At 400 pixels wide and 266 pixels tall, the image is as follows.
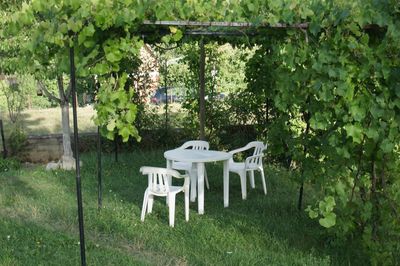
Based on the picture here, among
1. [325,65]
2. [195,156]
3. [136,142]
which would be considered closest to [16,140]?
[136,142]

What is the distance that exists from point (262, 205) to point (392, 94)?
10.9ft

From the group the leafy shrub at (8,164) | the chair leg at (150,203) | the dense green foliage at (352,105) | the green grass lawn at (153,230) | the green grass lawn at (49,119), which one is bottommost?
the leafy shrub at (8,164)

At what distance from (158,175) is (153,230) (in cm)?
67

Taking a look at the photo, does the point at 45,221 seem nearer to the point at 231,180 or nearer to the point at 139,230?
the point at 139,230

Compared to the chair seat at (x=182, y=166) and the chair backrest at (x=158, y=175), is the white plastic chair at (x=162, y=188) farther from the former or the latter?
the chair seat at (x=182, y=166)

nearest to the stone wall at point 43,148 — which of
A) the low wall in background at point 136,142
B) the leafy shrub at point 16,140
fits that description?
the low wall in background at point 136,142

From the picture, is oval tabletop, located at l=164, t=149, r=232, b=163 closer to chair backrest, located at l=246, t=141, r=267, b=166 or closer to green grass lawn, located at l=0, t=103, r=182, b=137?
chair backrest, located at l=246, t=141, r=267, b=166

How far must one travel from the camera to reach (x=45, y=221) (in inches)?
230

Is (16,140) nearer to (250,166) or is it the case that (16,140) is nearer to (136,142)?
(136,142)

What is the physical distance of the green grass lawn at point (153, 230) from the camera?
4.65m

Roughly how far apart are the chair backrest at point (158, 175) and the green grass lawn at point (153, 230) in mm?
350

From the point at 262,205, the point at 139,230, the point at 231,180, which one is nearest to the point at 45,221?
the point at 139,230

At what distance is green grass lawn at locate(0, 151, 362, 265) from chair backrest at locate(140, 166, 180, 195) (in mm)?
350

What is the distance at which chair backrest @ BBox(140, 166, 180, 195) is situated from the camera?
222 inches
